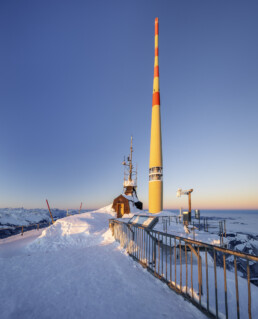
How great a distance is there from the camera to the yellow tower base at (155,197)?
83.0 feet

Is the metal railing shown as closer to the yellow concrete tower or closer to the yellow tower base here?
the yellow tower base

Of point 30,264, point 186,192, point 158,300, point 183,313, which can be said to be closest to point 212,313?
point 183,313

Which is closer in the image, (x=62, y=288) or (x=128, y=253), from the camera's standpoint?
(x=62, y=288)

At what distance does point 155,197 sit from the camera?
25.7m

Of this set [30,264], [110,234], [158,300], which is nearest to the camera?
[158,300]

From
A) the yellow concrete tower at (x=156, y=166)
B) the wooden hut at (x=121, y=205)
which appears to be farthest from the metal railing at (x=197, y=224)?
the wooden hut at (x=121, y=205)

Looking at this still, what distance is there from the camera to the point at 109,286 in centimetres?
400

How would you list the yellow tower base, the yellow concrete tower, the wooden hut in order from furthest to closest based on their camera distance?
the yellow concrete tower → the yellow tower base → the wooden hut

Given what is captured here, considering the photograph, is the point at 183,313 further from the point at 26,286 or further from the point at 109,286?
the point at 26,286

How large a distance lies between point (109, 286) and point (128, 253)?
2.89 m

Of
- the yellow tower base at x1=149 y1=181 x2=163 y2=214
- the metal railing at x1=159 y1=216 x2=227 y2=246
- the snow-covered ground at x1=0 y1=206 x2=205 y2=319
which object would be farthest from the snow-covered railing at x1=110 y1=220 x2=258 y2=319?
the yellow tower base at x1=149 y1=181 x2=163 y2=214

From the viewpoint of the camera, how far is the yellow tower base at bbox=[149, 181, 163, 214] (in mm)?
25297

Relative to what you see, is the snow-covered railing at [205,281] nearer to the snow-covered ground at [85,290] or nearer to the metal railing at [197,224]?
the snow-covered ground at [85,290]

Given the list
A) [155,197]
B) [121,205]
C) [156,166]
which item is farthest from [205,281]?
[156,166]
